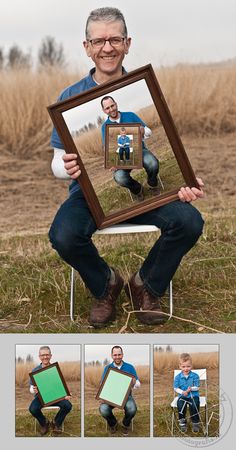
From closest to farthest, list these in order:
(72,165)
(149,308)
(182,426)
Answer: (182,426)
(72,165)
(149,308)

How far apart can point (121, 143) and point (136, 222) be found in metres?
0.46

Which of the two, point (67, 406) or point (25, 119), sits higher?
point (25, 119)

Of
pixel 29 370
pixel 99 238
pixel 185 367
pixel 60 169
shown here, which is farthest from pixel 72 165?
pixel 99 238

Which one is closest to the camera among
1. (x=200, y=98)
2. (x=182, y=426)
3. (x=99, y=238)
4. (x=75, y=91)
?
(x=182, y=426)

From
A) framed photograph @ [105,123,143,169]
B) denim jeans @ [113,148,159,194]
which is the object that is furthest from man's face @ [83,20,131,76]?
denim jeans @ [113,148,159,194]

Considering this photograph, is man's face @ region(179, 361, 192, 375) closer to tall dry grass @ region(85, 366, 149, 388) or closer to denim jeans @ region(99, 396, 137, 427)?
tall dry grass @ region(85, 366, 149, 388)

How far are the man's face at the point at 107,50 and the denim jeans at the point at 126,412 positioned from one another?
1.77m

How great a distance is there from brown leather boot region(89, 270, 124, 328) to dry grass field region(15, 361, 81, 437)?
2.25 feet

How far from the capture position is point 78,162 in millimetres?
4852

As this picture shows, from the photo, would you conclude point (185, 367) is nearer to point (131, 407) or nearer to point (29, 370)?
point (131, 407)

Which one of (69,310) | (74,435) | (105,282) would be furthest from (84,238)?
(74,435)

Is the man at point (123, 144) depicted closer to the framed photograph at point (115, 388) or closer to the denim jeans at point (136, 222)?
the denim jeans at point (136, 222)

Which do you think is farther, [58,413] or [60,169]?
[60,169]

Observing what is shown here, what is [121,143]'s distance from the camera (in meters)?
4.89
